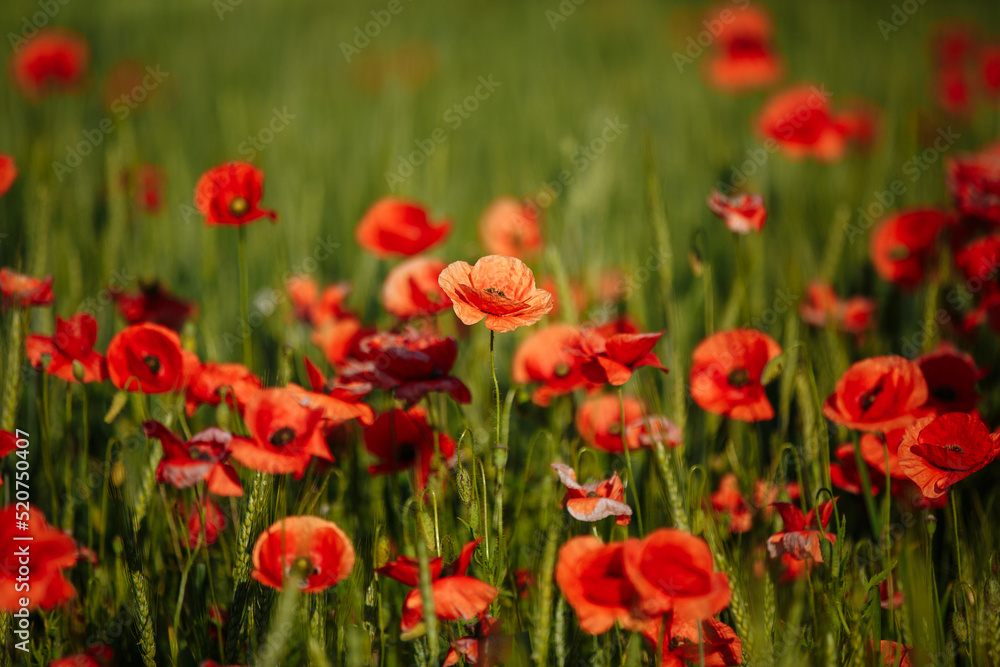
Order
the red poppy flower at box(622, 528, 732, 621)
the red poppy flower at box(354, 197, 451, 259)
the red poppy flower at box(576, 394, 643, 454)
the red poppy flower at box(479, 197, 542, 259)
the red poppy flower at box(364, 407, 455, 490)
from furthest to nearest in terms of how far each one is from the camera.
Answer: the red poppy flower at box(479, 197, 542, 259) → the red poppy flower at box(354, 197, 451, 259) → the red poppy flower at box(576, 394, 643, 454) → the red poppy flower at box(364, 407, 455, 490) → the red poppy flower at box(622, 528, 732, 621)

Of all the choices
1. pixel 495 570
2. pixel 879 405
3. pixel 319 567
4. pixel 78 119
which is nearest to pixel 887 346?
pixel 879 405

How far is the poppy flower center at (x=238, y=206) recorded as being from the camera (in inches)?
43.6

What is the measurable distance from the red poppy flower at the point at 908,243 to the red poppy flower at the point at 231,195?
1242mm

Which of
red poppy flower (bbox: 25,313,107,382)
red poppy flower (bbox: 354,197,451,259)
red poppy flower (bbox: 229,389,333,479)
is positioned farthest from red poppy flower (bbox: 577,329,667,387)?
red poppy flower (bbox: 25,313,107,382)

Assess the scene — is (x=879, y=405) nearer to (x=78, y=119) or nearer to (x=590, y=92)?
(x=590, y=92)

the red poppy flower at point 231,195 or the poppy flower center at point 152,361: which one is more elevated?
the red poppy flower at point 231,195

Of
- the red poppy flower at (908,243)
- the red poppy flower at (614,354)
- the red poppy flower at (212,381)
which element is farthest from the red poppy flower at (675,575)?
the red poppy flower at (908,243)

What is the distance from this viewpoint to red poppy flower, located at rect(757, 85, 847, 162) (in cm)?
214

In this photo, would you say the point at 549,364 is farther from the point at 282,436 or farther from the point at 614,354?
the point at 282,436

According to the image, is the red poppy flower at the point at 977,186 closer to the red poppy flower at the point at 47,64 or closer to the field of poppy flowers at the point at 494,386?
the field of poppy flowers at the point at 494,386

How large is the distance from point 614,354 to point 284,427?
16.7 inches

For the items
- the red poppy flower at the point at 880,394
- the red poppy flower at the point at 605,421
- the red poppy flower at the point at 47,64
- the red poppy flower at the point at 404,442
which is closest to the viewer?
the red poppy flower at the point at 880,394

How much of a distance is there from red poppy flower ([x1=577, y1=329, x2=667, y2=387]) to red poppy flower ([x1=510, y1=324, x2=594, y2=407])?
18 centimetres

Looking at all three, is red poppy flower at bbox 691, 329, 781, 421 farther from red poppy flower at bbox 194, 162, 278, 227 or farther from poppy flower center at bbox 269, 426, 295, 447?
red poppy flower at bbox 194, 162, 278, 227
